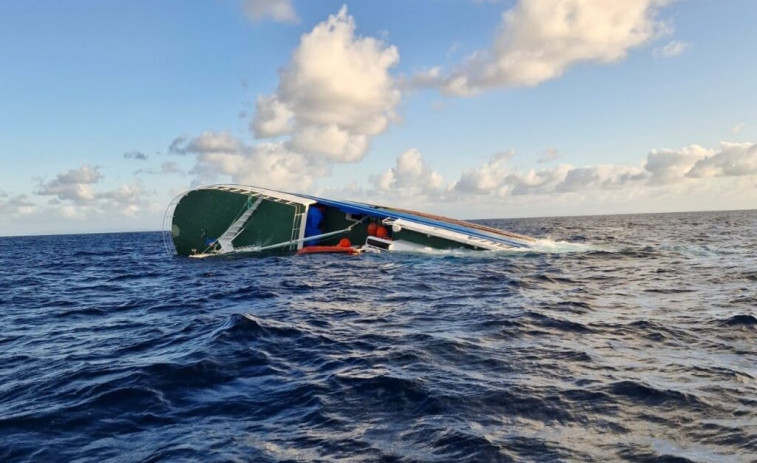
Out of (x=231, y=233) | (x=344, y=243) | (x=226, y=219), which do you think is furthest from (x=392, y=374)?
(x=226, y=219)

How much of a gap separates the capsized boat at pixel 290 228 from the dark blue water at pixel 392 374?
1114 centimetres

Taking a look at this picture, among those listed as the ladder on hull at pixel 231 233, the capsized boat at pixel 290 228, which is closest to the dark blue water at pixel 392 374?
the capsized boat at pixel 290 228

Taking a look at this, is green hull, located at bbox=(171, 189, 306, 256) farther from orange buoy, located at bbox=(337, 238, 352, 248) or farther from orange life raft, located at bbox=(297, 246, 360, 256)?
orange buoy, located at bbox=(337, 238, 352, 248)

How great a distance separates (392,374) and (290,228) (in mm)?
21934

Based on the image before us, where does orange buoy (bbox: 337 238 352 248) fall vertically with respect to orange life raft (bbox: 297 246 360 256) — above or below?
above

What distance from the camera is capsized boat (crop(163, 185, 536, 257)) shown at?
1093 inches

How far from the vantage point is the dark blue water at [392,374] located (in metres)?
5.54

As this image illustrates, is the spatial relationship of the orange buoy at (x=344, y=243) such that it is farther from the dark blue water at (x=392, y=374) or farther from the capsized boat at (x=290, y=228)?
the dark blue water at (x=392, y=374)

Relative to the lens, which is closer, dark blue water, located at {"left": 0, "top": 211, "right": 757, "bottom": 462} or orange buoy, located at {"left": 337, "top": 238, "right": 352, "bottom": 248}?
dark blue water, located at {"left": 0, "top": 211, "right": 757, "bottom": 462}

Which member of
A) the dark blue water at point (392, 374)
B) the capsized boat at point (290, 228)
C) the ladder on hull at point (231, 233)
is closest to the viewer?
the dark blue water at point (392, 374)

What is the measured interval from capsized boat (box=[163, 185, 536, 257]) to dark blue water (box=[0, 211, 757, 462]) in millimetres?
11140

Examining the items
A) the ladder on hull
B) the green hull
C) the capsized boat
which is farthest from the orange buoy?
the ladder on hull

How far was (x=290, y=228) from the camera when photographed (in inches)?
1129

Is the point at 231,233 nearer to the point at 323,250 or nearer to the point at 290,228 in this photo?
the point at 290,228
